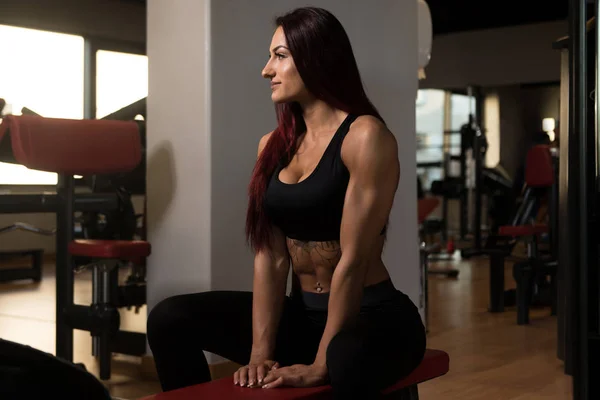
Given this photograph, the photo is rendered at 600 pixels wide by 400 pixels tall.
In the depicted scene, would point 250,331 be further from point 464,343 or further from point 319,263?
point 464,343

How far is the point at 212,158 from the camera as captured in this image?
277 cm

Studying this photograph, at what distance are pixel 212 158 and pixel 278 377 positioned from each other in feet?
4.11

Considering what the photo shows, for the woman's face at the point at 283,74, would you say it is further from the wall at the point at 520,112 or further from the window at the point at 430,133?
the window at the point at 430,133

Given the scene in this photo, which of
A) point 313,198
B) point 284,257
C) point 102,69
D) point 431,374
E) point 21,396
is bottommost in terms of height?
point 431,374

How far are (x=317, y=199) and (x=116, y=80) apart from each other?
767 centimetres

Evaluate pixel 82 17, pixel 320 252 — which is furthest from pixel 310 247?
pixel 82 17

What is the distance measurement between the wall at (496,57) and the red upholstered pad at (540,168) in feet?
18.5

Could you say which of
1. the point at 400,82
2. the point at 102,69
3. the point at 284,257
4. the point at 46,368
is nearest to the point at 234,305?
the point at 284,257

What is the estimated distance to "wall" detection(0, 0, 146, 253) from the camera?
8.11 meters

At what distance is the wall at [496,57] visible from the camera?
411 inches

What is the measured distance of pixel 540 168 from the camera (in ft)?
16.5

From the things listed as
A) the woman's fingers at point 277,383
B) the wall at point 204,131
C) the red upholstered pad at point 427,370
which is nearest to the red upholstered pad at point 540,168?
the wall at point 204,131

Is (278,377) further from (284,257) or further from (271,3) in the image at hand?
(271,3)

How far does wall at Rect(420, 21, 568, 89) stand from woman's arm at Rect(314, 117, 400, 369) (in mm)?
9145
